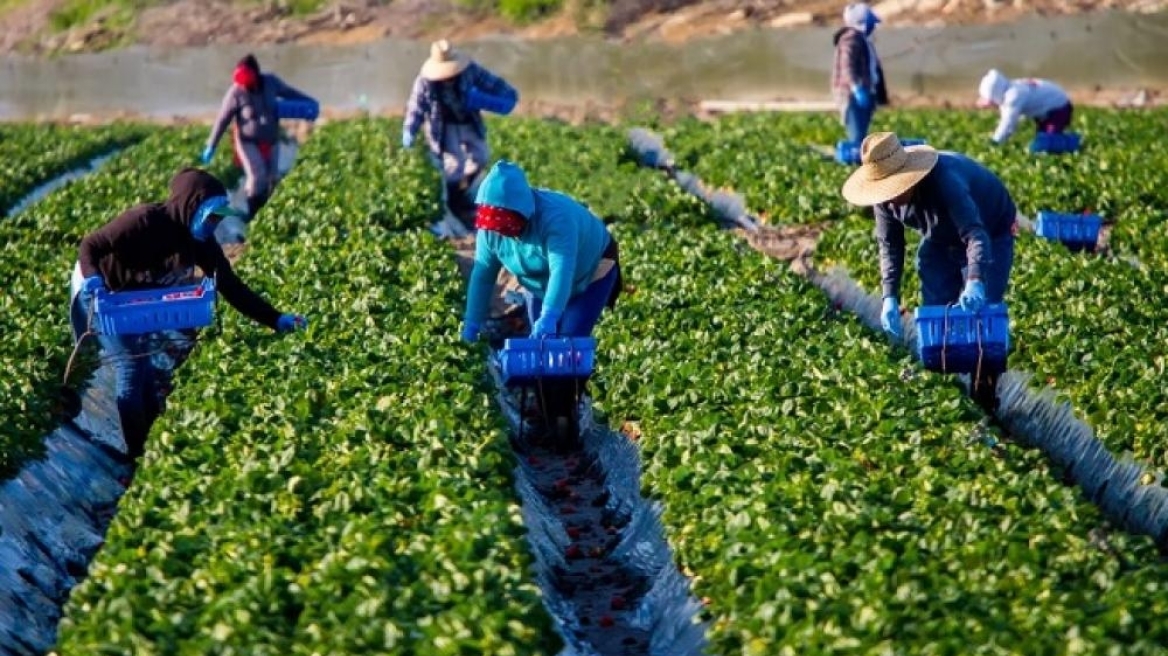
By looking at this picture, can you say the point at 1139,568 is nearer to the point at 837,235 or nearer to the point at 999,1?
the point at 837,235

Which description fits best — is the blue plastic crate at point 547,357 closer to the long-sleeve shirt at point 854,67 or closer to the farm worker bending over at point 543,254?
the farm worker bending over at point 543,254

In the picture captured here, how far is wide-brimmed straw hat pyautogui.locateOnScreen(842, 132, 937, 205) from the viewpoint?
35.0ft

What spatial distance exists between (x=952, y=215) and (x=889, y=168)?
0.48 meters

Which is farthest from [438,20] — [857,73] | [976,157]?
[976,157]

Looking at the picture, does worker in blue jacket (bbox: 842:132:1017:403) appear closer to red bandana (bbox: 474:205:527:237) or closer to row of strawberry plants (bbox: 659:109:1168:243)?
red bandana (bbox: 474:205:527:237)

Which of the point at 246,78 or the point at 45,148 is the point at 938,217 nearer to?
the point at 246,78

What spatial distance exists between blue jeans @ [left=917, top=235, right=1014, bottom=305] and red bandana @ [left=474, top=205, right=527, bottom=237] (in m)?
2.64

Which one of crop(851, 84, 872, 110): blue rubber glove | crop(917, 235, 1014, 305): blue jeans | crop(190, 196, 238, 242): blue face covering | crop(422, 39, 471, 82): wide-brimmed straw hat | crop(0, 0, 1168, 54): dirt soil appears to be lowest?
crop(0, 0, 1168, 54): dirt soil

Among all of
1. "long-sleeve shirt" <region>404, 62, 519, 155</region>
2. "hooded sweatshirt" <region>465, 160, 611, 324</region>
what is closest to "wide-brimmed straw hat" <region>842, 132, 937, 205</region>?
"hooded sweatshirt" <region>465, 160, 611, 324</region>

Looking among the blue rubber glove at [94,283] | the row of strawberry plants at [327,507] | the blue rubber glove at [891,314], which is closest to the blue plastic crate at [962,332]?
the blue rubber glove at [891,314]

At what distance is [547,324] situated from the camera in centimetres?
1095

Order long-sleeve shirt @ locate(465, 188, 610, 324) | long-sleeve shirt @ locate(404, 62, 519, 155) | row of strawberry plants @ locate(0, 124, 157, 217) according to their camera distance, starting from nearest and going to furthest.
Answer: long-sleeve shirt @ locate(465, 188, 610, 324) < long-sleeve shirt @ locate(404, 62, 519, 155) < row of strawberry plants @ locate(0, 124, 157, 217)

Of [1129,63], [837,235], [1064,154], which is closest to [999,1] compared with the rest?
[1129,63]

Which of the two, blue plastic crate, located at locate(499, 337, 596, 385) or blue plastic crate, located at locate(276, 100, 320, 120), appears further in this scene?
blue plastic crate, located at locate(276, 100, 320, 120)
